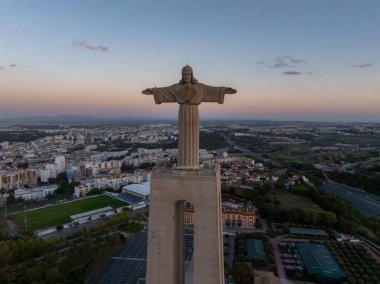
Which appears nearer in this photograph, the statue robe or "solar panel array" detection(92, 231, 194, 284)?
the statue robe

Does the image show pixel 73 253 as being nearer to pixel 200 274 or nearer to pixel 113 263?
pixel 113 263

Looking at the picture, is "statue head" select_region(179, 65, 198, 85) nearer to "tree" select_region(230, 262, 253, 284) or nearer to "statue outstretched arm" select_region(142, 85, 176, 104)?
"statue outstretched arm" select_region(142, 85, 176, 104)

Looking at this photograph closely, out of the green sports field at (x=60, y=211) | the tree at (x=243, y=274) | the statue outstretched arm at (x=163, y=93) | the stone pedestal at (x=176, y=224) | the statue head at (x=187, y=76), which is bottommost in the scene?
the green sports field at (x=60, y=211)

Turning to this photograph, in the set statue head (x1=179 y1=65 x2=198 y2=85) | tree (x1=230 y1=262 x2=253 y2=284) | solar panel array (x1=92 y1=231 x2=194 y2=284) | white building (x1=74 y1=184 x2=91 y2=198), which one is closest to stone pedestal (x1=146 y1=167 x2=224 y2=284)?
statue head (x1=179 y1=65 x2=198 y2=85)

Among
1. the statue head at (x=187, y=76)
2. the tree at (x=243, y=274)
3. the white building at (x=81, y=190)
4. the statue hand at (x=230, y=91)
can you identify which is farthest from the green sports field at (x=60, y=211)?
the statue hand at (x=230, y=91)

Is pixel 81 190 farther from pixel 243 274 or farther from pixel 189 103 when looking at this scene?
pixel 189 103

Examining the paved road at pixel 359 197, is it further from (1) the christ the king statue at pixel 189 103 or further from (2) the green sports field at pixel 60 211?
(1) the christ the king statue at pixel 189 103

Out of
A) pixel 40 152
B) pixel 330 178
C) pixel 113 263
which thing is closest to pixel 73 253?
pixel 113 263

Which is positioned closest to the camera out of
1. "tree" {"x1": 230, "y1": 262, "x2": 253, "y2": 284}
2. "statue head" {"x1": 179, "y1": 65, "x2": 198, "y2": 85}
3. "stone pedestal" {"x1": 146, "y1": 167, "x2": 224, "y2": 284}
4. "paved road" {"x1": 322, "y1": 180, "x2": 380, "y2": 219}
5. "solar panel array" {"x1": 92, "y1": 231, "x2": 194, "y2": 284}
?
"stone pedestal" {"x1": 146, "y1": 167, "x2": 224, "y2": 284}
